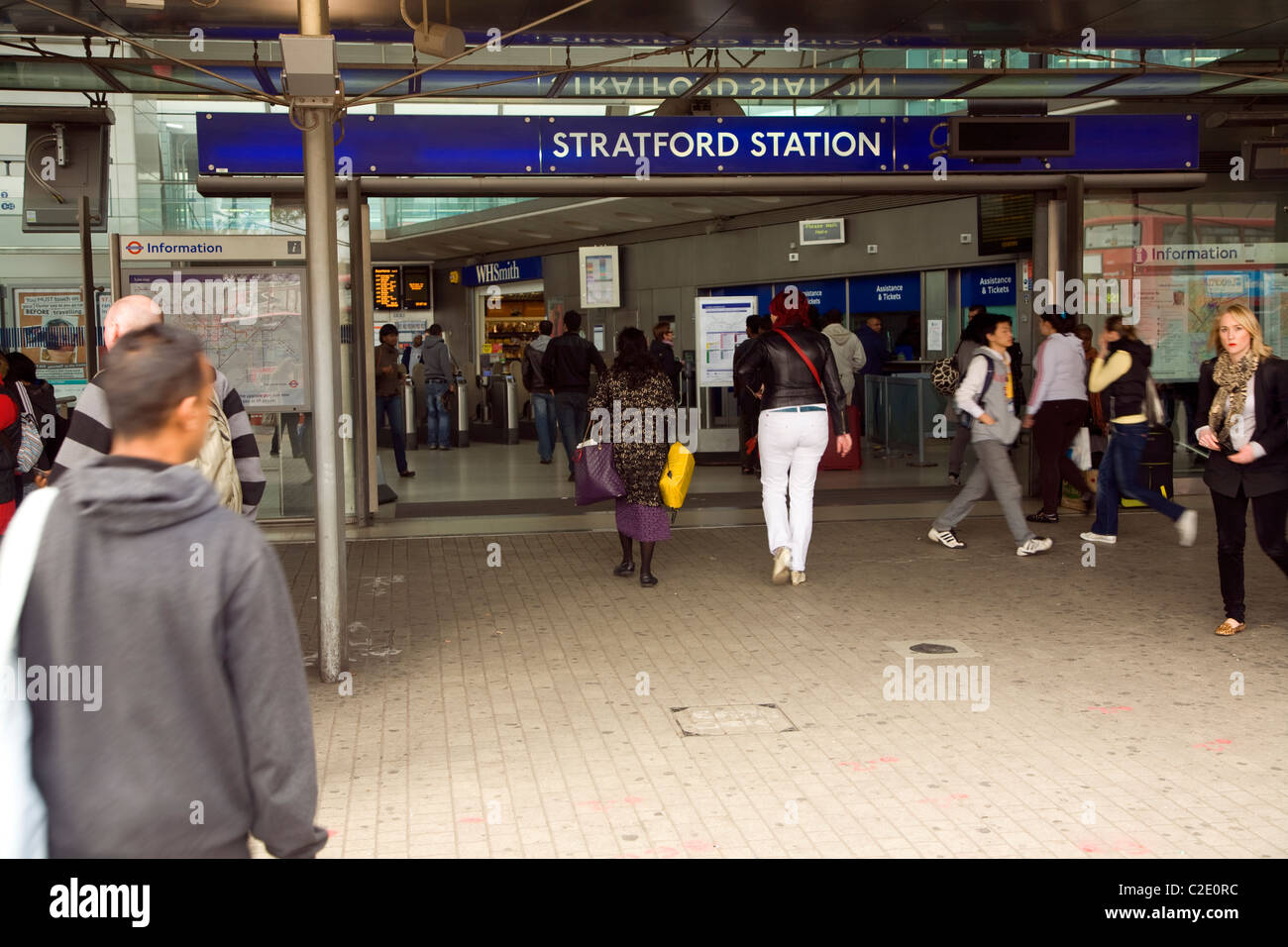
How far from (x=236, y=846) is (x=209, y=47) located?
1000 centimetres

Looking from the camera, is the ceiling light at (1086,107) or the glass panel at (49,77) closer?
the glass panel at (49,77)

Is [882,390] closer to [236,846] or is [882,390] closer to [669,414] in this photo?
[669,414]

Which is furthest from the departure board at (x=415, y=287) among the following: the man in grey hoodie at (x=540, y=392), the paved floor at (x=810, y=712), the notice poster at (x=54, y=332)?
the paved floor at (x=810, y=712)

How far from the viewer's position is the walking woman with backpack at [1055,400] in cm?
1050

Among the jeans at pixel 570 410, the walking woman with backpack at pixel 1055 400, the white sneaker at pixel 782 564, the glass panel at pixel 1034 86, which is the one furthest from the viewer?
the jeans at pixel 570 410

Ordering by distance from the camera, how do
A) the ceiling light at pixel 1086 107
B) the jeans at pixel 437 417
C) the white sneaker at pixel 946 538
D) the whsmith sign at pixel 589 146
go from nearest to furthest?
the white sneaker at pixel 946 538 < the whsmith sign at pixel 589 146 < the ceiling light at pixel 1086 107 < the jeans at pixel 437 417

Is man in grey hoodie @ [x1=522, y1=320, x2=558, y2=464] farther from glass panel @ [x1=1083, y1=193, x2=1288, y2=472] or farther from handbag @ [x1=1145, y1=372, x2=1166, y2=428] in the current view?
handbag @ [x1=1145, y1=372, x2=1166, y2=428]

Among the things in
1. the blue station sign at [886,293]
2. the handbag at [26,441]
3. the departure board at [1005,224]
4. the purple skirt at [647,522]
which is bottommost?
the purple skirt at [647,522]

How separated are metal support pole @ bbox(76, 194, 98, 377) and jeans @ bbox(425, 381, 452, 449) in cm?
775

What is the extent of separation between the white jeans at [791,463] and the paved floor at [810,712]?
0.45 meters

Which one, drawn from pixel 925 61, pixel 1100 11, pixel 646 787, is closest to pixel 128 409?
pixel 646 787

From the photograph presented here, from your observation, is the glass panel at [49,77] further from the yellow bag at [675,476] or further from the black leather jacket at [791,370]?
Answer: the black leather jacket at [791,370]

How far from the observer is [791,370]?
26.9 feet

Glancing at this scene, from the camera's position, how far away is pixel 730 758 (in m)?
5.02
